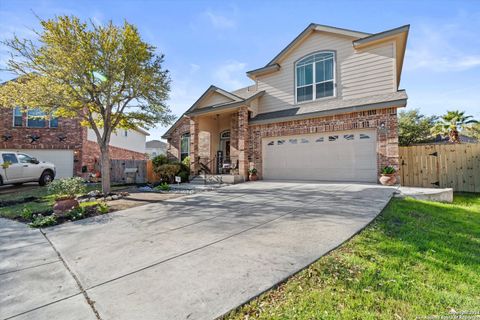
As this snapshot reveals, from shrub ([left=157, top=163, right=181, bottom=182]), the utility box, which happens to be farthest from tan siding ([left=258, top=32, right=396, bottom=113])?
the utility box

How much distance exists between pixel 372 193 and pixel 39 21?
12.5 metres

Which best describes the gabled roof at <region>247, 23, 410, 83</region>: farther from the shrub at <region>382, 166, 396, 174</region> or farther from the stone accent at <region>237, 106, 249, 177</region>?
the shrub at <region>382, 166, 396, 174</region>

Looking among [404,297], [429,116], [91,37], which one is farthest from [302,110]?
[429,116]

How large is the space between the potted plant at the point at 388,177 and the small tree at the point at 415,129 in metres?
11.9

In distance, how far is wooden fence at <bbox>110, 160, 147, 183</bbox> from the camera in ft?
46.6

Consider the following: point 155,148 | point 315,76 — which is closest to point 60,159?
point 315,76

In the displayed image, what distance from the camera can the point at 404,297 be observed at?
218cm

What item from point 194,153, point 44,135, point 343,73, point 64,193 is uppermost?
point 343,73

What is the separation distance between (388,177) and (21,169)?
56.5 ft

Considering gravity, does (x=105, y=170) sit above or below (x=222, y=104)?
below

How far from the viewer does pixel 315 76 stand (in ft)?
38.4

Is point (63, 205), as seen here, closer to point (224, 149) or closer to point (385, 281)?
point (385, 281)

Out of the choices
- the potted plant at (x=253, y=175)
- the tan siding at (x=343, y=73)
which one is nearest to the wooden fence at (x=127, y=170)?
the potted plant at (x=253, y=175)

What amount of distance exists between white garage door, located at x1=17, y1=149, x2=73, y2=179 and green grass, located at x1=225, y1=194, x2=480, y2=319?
1948 centimetres
